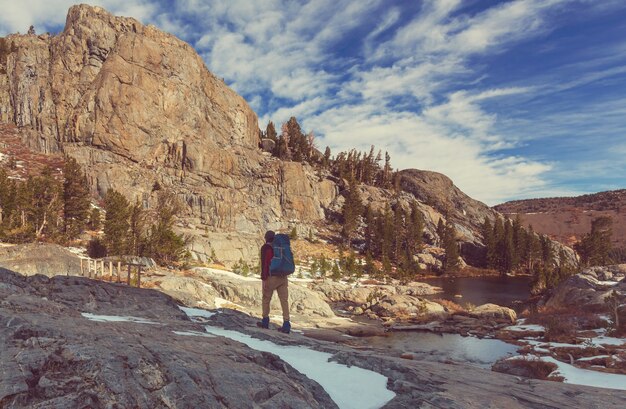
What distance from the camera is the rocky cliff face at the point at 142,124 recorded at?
3275 inches

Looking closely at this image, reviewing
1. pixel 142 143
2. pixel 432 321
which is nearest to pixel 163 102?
pixel 142 143

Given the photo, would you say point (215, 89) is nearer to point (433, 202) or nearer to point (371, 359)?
point (433, 202)

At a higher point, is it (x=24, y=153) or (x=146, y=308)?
(x=24, y=153)

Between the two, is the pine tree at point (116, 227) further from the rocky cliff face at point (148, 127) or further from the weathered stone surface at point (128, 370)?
the weathered stone surface at point (128, 370)

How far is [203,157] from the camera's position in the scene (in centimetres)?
9119

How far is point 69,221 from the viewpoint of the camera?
148 ft

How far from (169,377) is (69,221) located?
161 ft

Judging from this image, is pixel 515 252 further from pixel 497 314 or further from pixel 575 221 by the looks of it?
pixel 575 221

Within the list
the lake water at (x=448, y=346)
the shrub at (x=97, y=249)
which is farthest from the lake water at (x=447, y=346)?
the shrub at (x=97, y=249)

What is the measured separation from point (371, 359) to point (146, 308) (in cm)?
840

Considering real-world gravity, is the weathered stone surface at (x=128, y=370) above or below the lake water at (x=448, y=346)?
above

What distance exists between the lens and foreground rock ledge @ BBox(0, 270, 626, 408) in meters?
4.44

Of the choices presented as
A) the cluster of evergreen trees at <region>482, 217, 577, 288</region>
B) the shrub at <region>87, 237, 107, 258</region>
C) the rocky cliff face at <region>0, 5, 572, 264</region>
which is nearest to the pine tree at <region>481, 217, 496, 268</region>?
the cluster of evergreen trees at <region>482, 217, 577, 288</region>

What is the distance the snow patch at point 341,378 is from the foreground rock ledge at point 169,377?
0.28 metres
